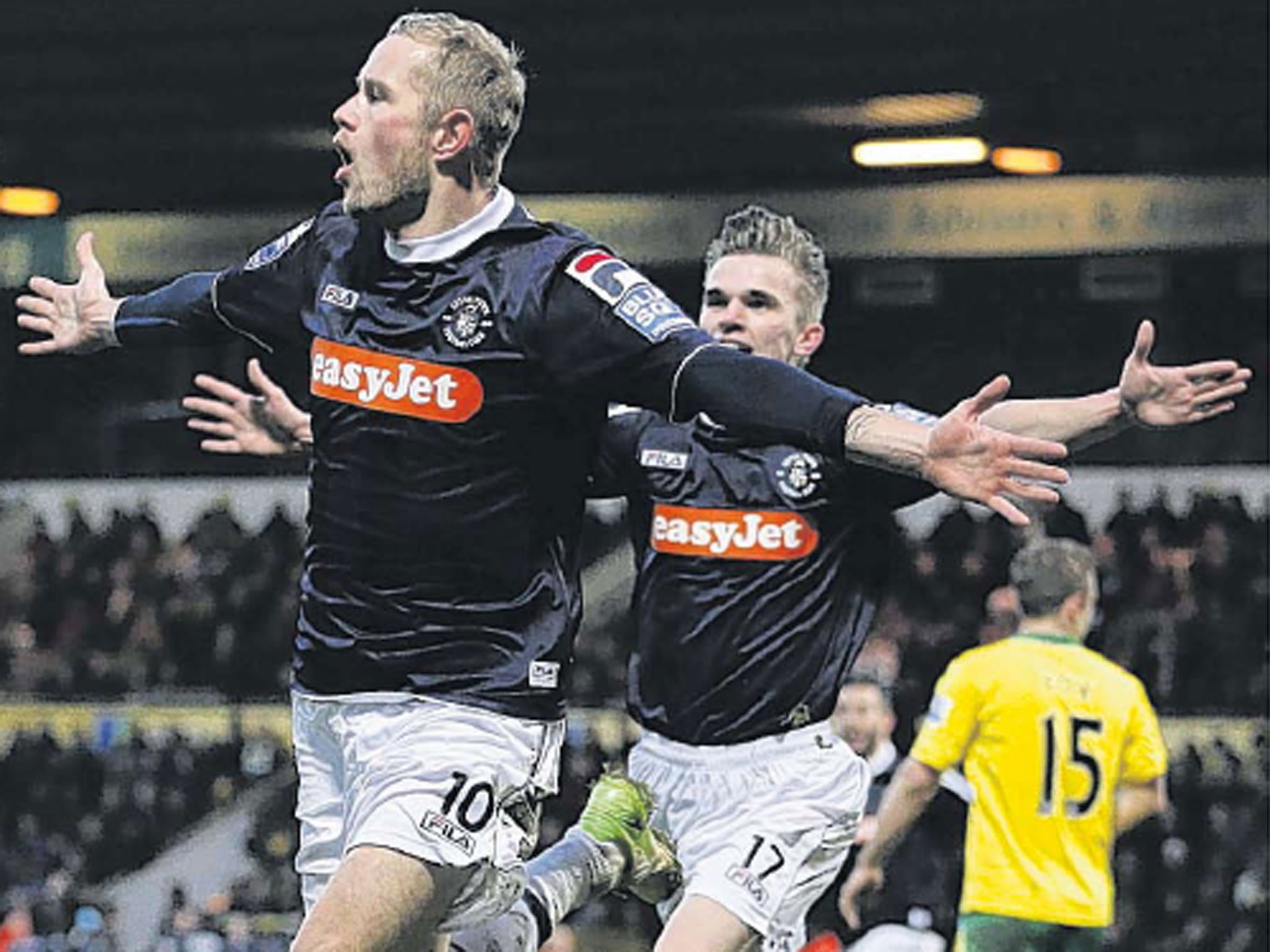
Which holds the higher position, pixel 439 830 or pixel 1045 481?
pixel 1045 481

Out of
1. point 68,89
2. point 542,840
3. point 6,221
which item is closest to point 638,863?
point 542,840

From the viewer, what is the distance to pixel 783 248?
20.9ft

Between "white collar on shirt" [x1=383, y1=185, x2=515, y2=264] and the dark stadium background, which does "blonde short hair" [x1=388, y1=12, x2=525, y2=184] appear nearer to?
"white collar on shirt" [x1=383, y1=185, x2=515, y2=264]

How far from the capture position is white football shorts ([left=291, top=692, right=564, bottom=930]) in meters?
4.54

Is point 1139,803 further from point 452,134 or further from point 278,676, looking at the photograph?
point 278,676


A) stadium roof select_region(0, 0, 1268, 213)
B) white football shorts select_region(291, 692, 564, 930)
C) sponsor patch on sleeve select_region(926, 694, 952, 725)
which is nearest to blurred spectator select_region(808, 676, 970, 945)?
sponsor patch on sleeve select_region(926, 694, 952, 725)

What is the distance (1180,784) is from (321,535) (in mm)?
11410

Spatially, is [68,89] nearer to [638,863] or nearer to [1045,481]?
[638,863]

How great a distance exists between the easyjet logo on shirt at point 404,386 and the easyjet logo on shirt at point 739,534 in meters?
1.60

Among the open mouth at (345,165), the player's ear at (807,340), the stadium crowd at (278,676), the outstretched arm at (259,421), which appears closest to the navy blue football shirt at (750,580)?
the player's ear at (807,340)

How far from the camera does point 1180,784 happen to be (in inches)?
604

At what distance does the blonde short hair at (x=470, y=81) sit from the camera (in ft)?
15.6

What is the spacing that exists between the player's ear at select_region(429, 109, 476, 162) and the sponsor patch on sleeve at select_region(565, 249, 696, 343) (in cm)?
34

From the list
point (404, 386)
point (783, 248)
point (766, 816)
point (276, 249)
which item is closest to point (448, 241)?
point (404, 386)
